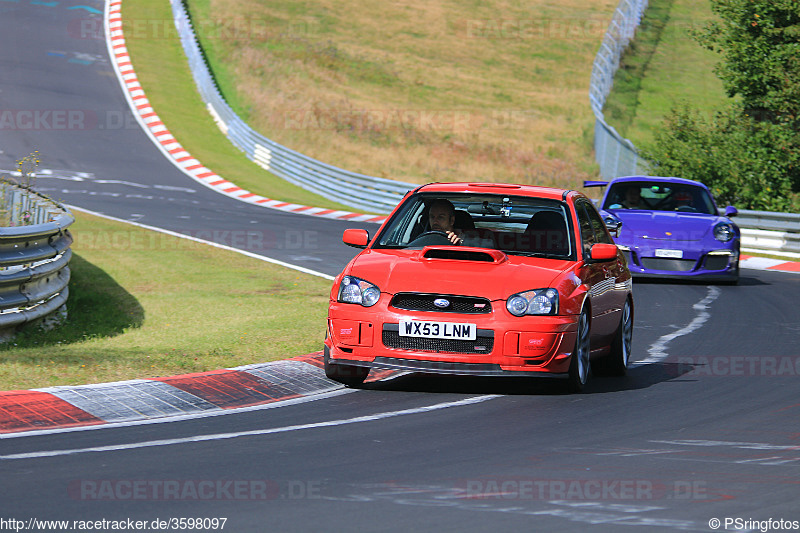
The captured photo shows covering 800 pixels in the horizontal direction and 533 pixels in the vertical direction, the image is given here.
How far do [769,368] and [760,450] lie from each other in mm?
3785

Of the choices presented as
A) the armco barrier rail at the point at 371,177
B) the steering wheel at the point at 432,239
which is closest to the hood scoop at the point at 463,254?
the steering wheel at the point at 432,239

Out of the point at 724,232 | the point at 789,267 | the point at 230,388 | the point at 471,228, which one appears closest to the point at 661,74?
the point at 789,267

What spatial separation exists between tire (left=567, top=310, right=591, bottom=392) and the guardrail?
1560 centimetres

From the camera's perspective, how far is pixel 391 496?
5.81 metres

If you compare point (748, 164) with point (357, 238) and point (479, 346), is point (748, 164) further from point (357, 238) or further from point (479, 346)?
point (479, 346)

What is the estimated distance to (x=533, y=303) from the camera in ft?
28.5

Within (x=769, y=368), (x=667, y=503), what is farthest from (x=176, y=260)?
(x=667, y=503)

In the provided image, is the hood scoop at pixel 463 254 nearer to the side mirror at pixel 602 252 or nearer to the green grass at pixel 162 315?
the side mirror at pixel 602 252

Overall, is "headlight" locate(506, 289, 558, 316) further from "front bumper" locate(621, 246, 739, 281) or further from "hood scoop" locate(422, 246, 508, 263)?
"front bumper" locate(621, 246, 739, 281)

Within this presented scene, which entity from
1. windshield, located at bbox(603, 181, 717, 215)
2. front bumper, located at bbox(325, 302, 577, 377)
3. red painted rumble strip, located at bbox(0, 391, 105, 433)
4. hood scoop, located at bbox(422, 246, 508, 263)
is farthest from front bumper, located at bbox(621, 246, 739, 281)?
red painted rumble strip, located at bbox(0, 391, 105, 433)

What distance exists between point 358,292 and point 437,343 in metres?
0.72

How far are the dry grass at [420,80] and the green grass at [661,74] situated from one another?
1.81 metres

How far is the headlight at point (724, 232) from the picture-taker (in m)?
17.8

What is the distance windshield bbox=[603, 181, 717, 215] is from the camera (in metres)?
18.8
